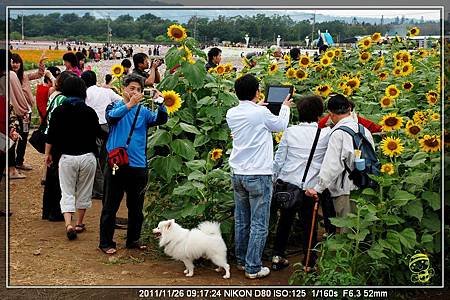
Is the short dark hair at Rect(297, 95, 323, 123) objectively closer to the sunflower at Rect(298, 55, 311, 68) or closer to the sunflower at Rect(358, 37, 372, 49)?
the sunflower at Rect(298, 55, 311, 68)

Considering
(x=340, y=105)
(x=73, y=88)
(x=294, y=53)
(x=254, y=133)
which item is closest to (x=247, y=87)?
(x=254, y=133)

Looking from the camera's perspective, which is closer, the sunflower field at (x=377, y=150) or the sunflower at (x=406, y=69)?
the sunflower field at (x=377, y=150)

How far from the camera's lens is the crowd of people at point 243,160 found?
4219 millimetres

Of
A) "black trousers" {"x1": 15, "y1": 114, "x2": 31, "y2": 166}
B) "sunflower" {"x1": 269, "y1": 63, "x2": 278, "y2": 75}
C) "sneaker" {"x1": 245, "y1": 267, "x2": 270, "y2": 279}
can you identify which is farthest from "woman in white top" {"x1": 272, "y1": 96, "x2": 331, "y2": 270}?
"black trousers" {"x1": 15, "y1": 114, "x2": 31, "y2": 166}

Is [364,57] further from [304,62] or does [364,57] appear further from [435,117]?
[435,117]

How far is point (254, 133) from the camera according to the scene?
4230mm

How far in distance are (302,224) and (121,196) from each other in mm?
1421

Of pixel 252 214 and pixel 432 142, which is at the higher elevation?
pixel 432 142

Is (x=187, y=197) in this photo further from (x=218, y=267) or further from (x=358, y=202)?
(x=358, y=202)

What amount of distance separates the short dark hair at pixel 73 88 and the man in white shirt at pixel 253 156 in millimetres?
1528

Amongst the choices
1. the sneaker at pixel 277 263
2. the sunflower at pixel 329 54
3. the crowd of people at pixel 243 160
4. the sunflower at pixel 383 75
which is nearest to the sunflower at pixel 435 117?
the crowd of people at pixel 243 160

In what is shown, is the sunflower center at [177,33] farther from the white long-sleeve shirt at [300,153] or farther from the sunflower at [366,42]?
the sunflower at [366,42]

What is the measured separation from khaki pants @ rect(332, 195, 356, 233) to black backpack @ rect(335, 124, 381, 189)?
185 millimetres

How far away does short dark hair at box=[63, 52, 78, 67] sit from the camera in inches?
273
